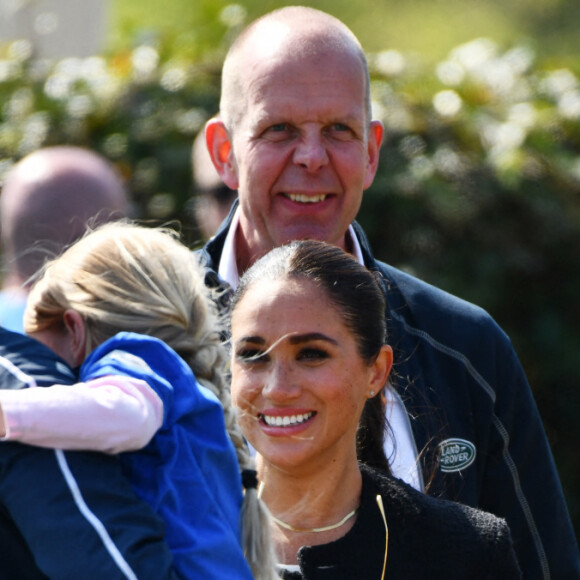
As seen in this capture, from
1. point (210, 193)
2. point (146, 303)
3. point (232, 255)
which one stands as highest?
point (210, 193)

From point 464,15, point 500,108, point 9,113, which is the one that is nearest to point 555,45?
point 464,15

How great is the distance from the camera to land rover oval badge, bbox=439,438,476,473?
318 centimetres

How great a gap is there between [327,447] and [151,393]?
0.60m

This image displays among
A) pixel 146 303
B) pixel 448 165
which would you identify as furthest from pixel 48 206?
pixel 448 165

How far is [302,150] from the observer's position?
3.32 m

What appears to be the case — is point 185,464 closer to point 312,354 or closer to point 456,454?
point 312,354

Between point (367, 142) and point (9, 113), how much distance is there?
345cm

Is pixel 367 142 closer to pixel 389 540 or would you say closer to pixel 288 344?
pixel 288 344

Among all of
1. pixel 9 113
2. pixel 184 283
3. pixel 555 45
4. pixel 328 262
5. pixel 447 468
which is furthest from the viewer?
pixel 555 45

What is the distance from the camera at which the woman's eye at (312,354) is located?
2.77 m

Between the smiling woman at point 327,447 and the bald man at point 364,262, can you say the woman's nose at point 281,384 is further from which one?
the bald man at point 364,262

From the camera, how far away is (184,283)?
2646 mm

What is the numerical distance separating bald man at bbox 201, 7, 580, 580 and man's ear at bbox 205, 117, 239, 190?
0.03 m

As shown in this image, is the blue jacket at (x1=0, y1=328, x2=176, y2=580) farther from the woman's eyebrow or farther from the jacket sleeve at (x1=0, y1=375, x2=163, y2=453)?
the woman's eyebrow
